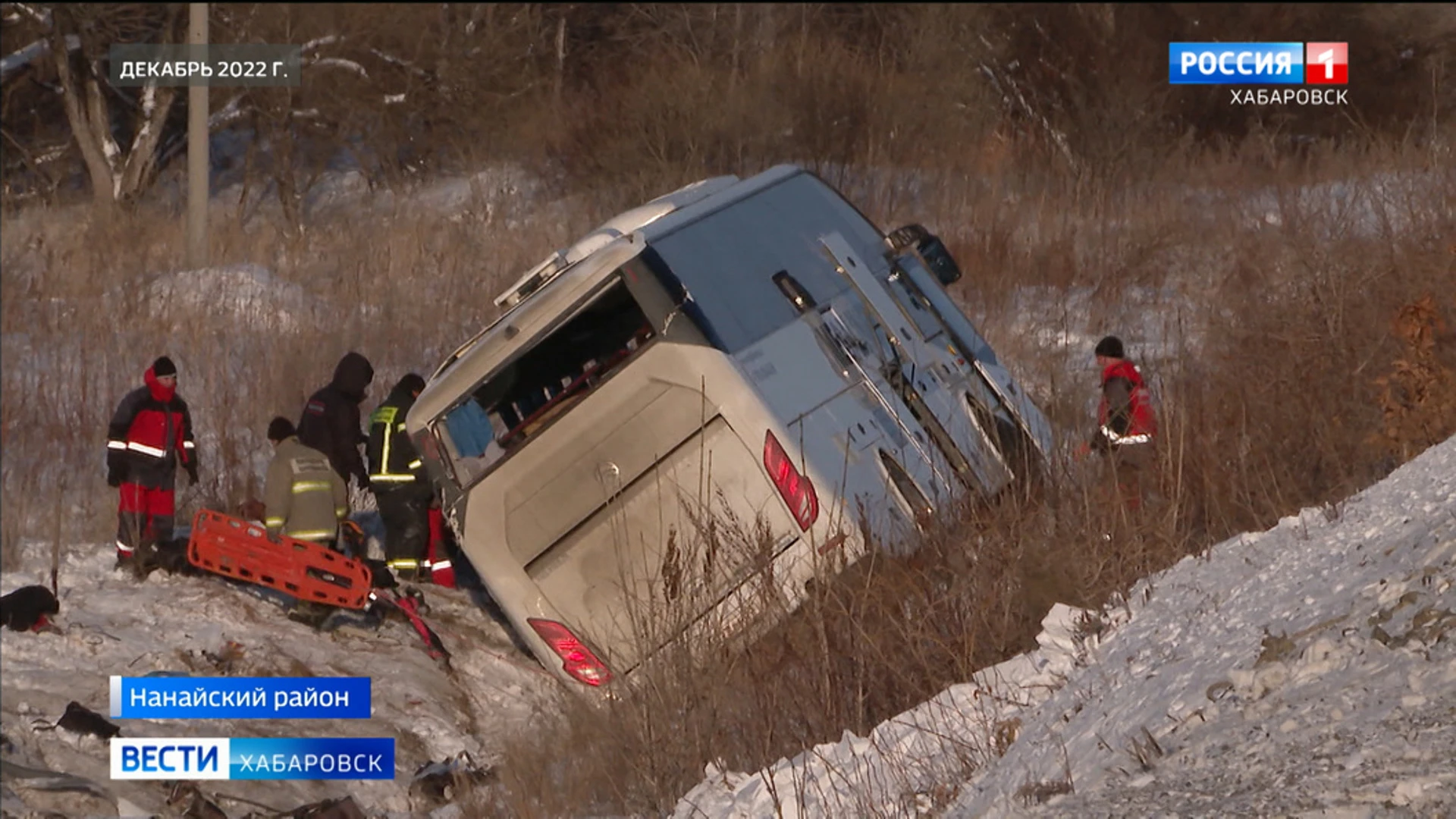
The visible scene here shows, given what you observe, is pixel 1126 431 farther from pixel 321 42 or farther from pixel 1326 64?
pixel 321 42

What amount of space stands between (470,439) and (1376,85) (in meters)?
17.1

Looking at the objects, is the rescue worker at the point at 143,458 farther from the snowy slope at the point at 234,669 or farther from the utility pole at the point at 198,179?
the utility pole at the point at 198,179

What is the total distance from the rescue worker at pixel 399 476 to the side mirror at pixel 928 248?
123 inches

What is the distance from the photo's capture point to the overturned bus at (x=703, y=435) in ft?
26.5

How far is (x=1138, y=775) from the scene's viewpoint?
478cm

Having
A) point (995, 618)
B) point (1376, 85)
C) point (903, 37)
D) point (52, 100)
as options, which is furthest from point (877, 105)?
point (995, 618)

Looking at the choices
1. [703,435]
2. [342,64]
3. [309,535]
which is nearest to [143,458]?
[309,535]

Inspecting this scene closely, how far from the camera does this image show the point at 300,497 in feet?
37.0

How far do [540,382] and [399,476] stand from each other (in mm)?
1358

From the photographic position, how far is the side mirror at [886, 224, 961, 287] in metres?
10.8

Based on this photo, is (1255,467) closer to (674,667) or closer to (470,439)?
(674,667)

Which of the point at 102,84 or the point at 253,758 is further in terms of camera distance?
the point at 102,84

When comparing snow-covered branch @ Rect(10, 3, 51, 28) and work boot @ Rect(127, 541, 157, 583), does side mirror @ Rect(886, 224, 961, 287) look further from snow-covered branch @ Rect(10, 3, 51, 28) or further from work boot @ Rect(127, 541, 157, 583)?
snow-covered branch @ Rect(10, 3, 51, 28)

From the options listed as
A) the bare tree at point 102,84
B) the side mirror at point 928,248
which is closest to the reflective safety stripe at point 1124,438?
the side mirror at point 928,248
